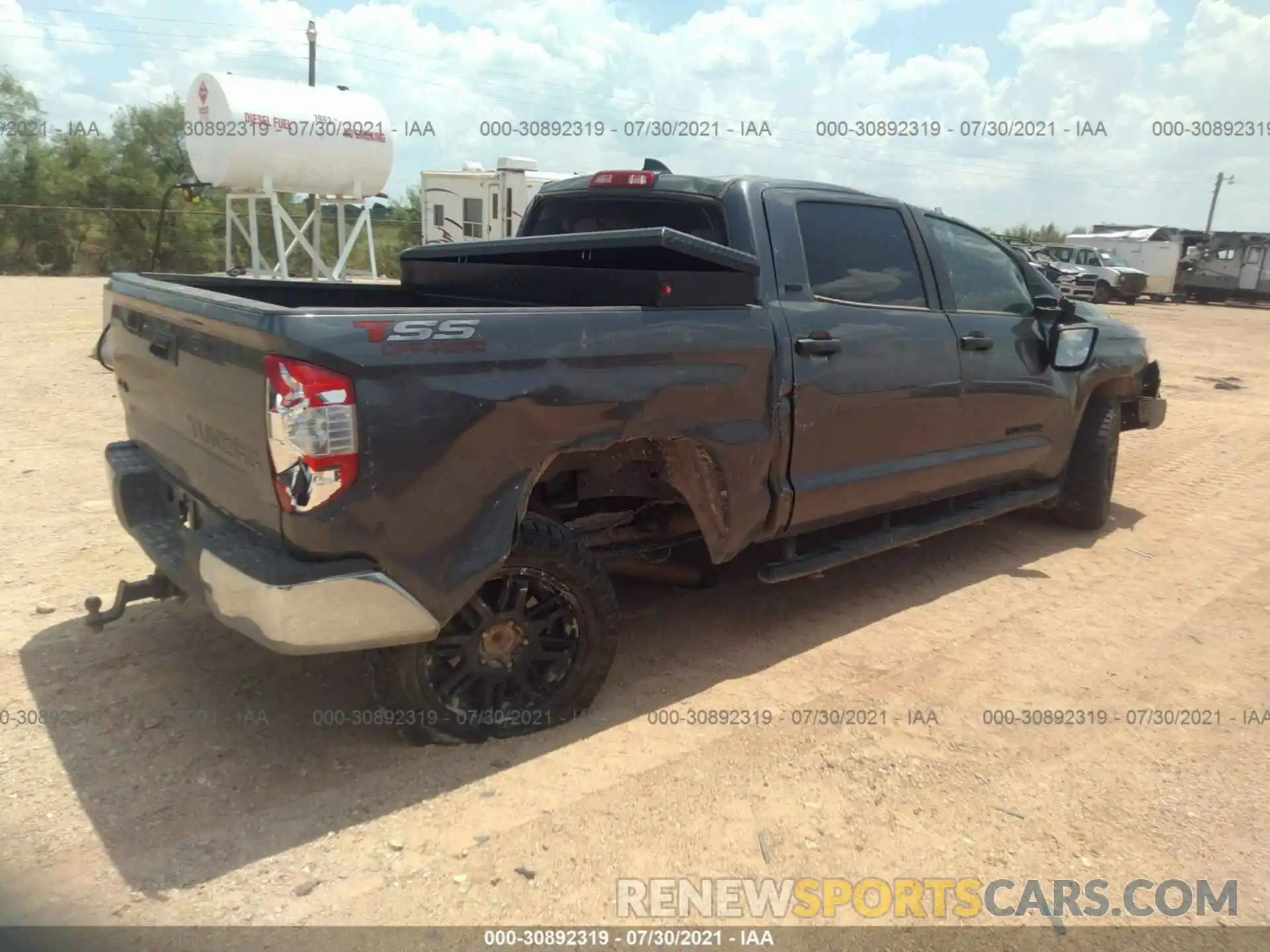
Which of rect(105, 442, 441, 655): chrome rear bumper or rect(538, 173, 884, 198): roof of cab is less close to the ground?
rect(538, 173, 884, 198): roof of cab

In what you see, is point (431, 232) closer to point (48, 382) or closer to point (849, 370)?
point (48, 382)

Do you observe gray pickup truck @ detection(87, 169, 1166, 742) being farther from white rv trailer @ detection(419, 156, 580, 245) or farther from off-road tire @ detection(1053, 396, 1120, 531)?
white rv trailer @ detection(419, 156, 580, 245)

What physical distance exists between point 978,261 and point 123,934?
463 cm

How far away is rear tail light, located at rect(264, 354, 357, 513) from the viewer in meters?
2.62

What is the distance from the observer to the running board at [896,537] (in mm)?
4098

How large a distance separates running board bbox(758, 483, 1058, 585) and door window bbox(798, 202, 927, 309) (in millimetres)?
1071

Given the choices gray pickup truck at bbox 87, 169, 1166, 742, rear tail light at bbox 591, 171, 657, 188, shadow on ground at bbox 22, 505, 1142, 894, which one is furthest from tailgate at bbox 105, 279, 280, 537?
rear tail light at bbox 591, 171, 657, 188

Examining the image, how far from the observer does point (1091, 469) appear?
596cm

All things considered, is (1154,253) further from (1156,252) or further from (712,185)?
(712,185)

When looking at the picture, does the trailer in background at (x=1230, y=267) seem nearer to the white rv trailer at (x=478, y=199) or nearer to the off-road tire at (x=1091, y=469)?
the white rv trailer at (x=478, y=199)

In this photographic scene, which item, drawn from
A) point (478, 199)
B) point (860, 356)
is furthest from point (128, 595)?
point (478, 199)

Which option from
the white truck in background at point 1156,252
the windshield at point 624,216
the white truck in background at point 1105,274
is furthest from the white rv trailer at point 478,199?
the white truck in background at point 1156,252

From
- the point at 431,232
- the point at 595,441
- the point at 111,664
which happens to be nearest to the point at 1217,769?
the point at 595,441

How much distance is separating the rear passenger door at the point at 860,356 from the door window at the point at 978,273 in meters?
0.25
